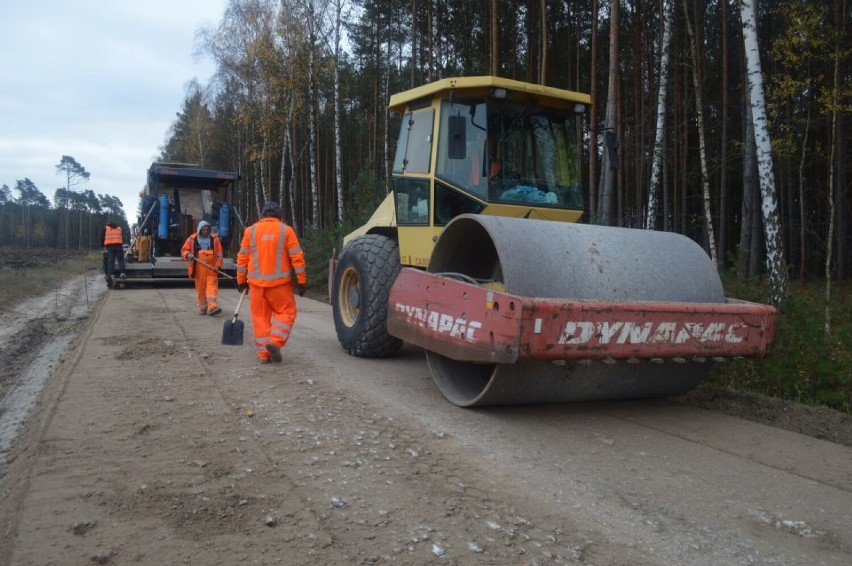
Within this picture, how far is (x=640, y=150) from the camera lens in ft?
75.4

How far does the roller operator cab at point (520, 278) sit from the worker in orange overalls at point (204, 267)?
4.00 metres

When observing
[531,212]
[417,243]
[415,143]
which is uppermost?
[415,143]

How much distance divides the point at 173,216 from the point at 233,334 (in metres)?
12.7

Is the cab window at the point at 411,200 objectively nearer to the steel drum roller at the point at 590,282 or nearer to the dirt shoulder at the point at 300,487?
the steel drum roller at the point at 590,282

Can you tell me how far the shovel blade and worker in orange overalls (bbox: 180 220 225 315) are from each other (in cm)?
339

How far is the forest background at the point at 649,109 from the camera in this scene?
10.0 metres

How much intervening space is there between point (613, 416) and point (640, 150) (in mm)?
19594

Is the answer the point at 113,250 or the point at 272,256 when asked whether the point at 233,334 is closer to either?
the point at 272,256

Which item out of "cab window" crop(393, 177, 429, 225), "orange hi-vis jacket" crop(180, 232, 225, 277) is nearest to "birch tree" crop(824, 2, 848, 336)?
"cab window" crop(393, 177, 429, 225)

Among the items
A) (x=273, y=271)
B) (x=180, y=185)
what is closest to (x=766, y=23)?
(x=180, y=185)

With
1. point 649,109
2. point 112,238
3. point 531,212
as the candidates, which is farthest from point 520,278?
point 649,109

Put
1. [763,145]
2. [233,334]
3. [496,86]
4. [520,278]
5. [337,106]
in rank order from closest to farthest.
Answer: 1. [520,278]
2. [496,86]
3. [233,334]
4. [763,145]
5. [337,106]

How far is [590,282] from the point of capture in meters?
4.64

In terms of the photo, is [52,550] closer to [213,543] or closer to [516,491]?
[213,543]
